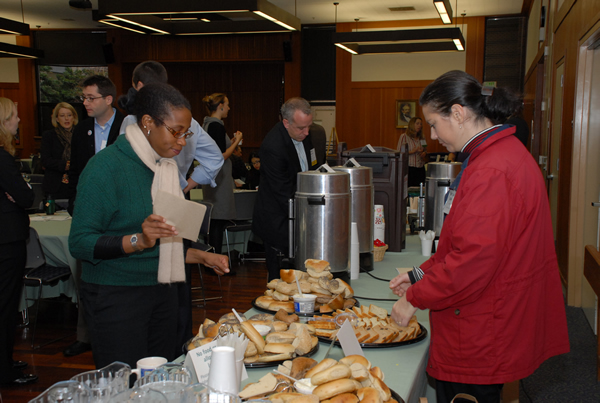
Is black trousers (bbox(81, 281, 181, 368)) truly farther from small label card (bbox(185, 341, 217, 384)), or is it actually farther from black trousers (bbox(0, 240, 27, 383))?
black trousers (bbox(0, 240, 27, 383))

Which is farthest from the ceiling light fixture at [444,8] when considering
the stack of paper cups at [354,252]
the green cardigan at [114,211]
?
the green cardigan at [114,211]

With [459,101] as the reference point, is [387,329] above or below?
below

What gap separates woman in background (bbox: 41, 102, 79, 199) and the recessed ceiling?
549 centimetres

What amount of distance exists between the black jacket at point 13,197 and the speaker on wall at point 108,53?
9639 mm

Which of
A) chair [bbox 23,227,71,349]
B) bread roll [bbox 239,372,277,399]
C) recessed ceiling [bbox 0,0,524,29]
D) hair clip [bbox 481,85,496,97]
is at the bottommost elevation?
chair [bbox 23,227,71,349]

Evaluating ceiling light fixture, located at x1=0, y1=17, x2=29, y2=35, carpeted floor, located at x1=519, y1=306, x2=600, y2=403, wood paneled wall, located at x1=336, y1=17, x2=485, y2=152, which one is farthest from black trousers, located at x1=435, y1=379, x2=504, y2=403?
wood paneled wall, located at x1=336, y1=17, x2=485, y2=152

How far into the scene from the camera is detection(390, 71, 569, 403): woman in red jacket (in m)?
1.33

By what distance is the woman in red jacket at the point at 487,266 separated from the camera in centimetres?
133

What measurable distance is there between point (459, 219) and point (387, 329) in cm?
43

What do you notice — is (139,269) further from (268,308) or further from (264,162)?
(264,162)

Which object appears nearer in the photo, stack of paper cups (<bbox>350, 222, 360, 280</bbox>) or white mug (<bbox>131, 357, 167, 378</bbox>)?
white mug (<bbox>131, 357, 167, 378</bbox>)

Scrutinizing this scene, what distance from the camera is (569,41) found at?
4.52 metres

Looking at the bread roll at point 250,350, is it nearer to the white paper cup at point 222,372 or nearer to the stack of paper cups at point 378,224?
the white paper cup at point 222,372

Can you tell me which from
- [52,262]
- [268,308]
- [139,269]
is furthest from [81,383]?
[52,262]
